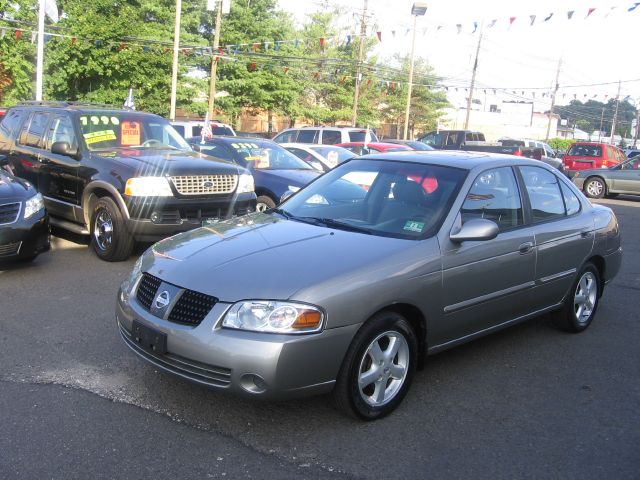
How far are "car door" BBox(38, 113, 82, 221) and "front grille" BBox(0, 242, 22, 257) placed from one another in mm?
1542

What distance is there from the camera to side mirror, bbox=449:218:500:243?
13.4ft

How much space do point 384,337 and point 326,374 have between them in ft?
1.67

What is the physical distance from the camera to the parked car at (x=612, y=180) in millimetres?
19906

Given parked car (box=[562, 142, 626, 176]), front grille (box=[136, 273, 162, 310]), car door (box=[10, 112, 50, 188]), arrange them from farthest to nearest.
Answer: parked car (box=[562, 142, 626, 176]) < car door (box=[10, 112, 50, 188]) < front grille (box=[136, 273, 162, 310])

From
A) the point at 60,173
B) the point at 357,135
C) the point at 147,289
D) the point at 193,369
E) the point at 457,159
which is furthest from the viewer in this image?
the point at 357,135

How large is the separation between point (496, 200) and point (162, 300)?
100 inches

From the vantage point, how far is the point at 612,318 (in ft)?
20.4

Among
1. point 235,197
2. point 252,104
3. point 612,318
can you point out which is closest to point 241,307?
point 612,318

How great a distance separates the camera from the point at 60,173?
8320 mm

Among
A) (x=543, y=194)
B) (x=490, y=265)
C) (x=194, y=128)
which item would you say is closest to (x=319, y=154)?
(x=543, y=194)

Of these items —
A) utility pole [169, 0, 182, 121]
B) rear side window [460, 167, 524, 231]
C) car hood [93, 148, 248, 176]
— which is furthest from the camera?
utility pole [169, 0, 182, 121]

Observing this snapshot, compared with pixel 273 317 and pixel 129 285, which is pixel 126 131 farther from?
pixel 273 317

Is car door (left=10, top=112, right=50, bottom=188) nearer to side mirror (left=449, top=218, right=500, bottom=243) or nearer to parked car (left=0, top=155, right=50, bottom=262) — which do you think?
parked car (left=0, top=155, right=50, bottom=262)

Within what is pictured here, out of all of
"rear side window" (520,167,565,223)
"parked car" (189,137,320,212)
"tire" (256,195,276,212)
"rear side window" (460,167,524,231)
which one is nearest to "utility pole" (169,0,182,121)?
"parked car" (189,137,320,212)
